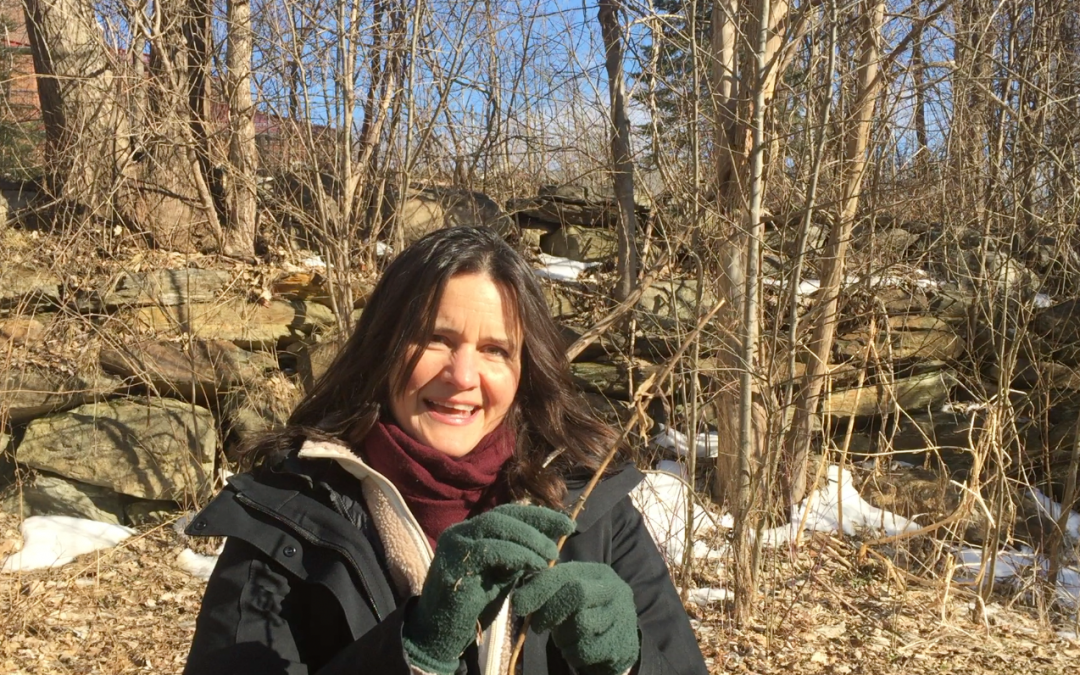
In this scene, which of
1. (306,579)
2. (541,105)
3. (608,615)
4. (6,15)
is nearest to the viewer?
(608,615)

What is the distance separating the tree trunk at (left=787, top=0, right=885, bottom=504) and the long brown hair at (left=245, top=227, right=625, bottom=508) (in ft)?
10.7

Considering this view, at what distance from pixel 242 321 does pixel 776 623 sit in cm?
476

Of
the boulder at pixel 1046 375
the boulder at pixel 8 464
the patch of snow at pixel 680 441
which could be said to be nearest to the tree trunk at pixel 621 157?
the patch of snow at pixel 680 441

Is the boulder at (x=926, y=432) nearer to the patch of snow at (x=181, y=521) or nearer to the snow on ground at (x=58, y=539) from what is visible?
the patch of snow at (x=181, y=521)

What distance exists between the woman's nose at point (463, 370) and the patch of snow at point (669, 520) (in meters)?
3.58

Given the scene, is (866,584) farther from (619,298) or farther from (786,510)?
(619,298)

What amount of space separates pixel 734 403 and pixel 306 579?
4654 mm

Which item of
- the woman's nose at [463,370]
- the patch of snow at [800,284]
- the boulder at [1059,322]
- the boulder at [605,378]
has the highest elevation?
the woman's nose at [463,370]

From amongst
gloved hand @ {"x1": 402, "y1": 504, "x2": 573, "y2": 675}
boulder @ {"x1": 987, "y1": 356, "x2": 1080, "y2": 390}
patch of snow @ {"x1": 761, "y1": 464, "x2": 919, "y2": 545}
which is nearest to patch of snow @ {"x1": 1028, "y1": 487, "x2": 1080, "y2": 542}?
boulder @ {"x1": 987, "y1": 356, "x2": 1080, "y2": 390}

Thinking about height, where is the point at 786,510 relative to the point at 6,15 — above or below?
below

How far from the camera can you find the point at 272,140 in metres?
7.07

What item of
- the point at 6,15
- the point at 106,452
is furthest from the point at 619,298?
the point at 6,15

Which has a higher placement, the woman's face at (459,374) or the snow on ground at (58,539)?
the woman's face at (459,374)

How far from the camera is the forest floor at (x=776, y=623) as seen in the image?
4895 mm
